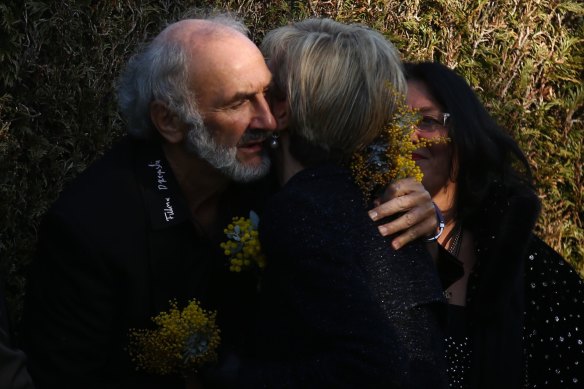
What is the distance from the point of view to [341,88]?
9.29 ft

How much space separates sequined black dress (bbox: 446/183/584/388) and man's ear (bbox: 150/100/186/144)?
51.1 inches

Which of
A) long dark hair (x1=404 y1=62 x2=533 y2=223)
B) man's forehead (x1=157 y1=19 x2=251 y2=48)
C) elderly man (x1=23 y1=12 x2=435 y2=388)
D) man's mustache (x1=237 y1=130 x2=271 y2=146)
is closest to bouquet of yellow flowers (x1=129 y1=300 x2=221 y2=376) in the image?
elderly man (x1=23 y1=12 x2=435 y2=388)

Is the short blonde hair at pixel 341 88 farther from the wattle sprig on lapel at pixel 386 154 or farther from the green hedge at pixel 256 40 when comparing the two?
the green hedge at pixel 256 40

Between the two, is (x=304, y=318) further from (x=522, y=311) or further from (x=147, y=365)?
(x=522, y=311)

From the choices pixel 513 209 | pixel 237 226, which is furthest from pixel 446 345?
pixel 237 226

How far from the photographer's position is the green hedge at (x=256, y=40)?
4000 millimetres

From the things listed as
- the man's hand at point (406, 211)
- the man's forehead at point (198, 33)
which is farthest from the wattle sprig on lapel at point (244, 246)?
the man's forehead at point (198, 33)

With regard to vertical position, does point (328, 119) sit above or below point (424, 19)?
above

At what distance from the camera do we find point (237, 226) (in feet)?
10.1

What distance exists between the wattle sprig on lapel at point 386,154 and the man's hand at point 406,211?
0.19ft

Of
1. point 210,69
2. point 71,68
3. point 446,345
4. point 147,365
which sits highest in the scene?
point 210,69

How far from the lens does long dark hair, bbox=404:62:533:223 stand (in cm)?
367

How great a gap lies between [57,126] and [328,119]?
1.81 metres

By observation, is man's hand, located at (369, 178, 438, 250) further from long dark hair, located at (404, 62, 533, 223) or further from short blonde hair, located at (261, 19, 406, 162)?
long dark hair, located at (404, 62, 533, 223)
